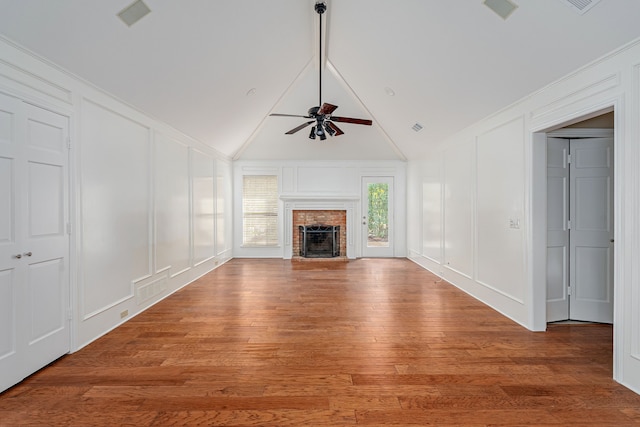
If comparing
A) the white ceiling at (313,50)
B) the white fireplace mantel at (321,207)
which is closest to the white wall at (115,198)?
the white ceiling at (313,50)

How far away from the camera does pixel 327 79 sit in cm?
545

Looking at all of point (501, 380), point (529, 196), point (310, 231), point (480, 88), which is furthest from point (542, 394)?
point (310, 231)

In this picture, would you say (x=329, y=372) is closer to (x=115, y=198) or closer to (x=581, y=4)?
(x=115, y=198)

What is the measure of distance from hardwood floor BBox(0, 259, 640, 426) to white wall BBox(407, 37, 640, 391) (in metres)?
0.39

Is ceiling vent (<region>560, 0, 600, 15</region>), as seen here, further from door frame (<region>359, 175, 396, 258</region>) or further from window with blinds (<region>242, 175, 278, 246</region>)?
window with blinds (<region>242, 175, 278, 246</region>)

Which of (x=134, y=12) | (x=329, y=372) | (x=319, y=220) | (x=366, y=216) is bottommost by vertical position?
(x=329, y=372)

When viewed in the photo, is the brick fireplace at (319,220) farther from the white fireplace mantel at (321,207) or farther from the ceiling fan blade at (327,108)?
the ceiling fan blade at (327,108)

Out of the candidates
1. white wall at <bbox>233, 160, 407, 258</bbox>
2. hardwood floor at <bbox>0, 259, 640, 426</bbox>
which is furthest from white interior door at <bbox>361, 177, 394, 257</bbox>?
hardwood floor at <bbox>0, 259, 640, 426</bbox>

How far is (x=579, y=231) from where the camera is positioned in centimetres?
344

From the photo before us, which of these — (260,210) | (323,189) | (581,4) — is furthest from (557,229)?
(260,210)

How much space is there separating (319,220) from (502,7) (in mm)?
5881

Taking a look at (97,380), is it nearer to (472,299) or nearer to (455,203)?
(472,299)

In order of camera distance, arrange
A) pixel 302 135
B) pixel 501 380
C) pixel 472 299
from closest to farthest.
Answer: pixel 501 380
pixel 472 299
pixel 302 135

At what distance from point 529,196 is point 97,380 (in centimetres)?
434
